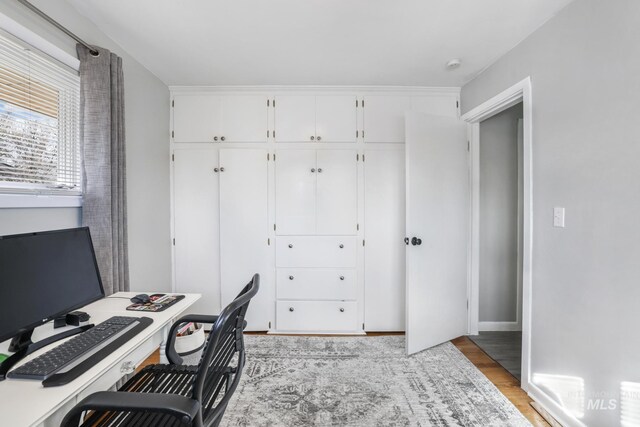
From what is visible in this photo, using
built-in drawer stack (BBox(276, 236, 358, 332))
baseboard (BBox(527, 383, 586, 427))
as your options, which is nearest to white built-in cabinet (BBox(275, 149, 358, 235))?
built-in drawer stack (BBox(276, 236, 358, 332))

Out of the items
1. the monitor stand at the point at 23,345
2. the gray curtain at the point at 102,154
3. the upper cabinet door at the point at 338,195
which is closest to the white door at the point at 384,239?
the upper cabinet door at the point at 338,195

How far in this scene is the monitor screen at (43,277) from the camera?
3.18ft

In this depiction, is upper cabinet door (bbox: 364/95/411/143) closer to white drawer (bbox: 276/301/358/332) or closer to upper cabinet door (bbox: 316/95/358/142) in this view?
upper cabinet door (bbox: 316/95/358/142)

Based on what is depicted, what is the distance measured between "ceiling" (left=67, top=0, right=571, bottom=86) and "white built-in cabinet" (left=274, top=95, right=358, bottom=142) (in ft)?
0.64

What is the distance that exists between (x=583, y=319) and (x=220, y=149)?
2.98 m

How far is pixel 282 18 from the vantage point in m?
1.74

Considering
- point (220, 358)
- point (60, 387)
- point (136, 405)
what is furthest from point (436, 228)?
point (60, 387)

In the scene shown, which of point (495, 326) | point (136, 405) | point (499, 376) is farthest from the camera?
point (495, 326)

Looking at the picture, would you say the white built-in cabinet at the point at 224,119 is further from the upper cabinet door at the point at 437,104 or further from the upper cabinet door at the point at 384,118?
the upper cabinet door at the point at 437,104

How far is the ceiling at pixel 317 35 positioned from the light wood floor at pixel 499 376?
2.47 meters

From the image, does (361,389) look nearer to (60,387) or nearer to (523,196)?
(60,387)

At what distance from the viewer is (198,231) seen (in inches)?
109

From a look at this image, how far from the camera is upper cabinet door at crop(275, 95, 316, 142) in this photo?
271 centimetres

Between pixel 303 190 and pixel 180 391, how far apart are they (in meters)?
1.91
